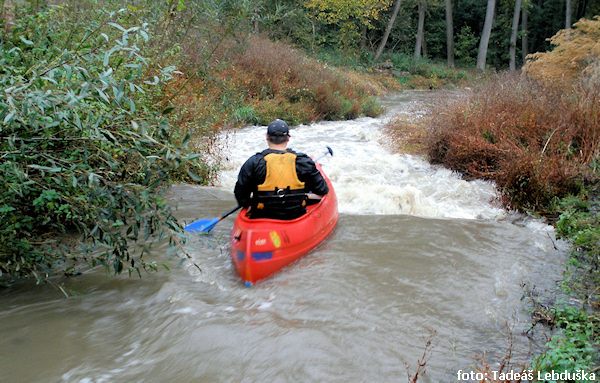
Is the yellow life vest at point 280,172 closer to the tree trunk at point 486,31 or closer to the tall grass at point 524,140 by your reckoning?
the tall grass at point 524,140

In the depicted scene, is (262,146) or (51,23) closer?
(51,23)

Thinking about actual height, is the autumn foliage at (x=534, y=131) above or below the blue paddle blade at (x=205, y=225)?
above

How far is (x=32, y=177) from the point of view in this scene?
122 inches

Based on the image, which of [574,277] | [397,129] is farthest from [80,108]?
[397,129]

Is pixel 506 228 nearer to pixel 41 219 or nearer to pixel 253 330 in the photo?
pixel 253 330

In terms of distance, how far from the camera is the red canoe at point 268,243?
4.16 meters

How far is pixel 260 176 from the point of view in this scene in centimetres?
429

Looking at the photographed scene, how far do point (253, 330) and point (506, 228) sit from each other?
3.72 meters

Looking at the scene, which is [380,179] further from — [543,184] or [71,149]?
[71,149]

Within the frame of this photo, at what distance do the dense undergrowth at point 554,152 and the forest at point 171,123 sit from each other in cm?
3

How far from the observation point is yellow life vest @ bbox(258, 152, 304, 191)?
14.0 feet

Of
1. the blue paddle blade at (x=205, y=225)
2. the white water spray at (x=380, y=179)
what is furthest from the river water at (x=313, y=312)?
the white water spray at (x=380, y=179)

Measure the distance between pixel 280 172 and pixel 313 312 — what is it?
4.53ft

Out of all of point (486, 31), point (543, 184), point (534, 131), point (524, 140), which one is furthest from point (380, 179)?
point (486, 31)
